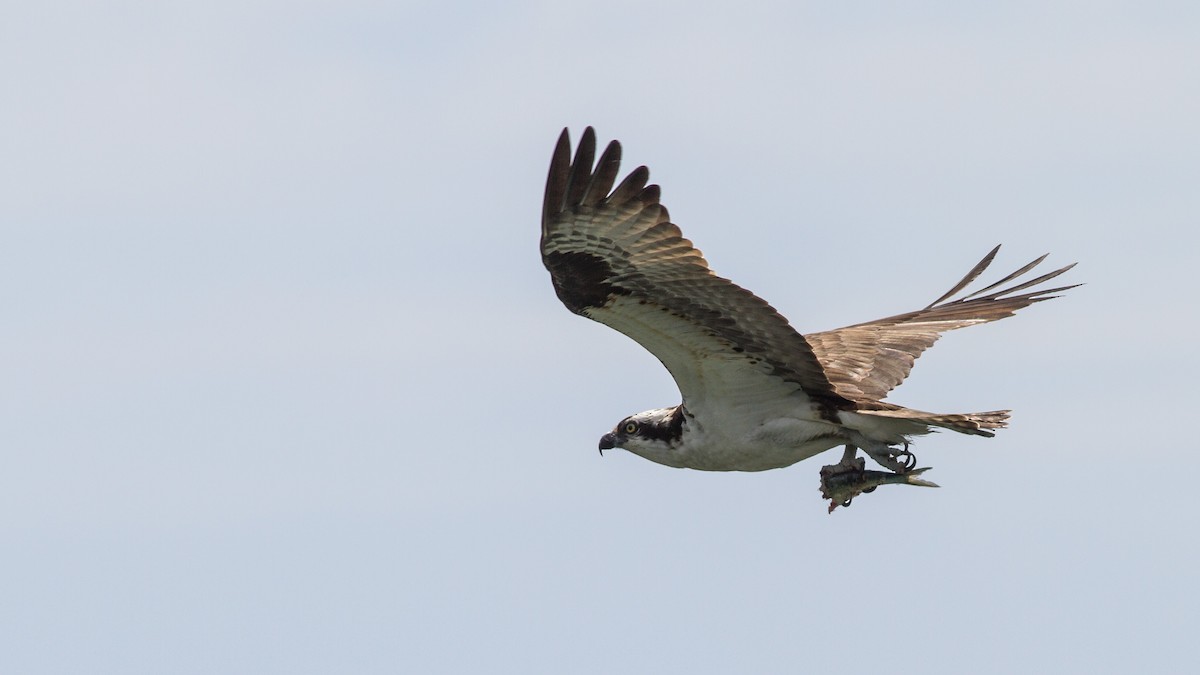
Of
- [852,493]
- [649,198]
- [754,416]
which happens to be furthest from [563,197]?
[852,493]

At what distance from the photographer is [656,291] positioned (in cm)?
1304

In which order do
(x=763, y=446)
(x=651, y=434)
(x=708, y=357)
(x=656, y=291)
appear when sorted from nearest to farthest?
(x=656, y=291)
(x=708, y=357)
(x=763, y=446)
(x=651, y=434)

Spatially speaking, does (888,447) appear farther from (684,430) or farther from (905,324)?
(905,324)

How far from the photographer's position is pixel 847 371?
15.7 metres

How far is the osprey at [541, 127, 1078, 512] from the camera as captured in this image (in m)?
12.6

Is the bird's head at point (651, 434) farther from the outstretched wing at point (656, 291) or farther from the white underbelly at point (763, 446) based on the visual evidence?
the outstretched wing at point (656, 291)

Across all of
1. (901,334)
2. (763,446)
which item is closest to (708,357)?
(763,446)

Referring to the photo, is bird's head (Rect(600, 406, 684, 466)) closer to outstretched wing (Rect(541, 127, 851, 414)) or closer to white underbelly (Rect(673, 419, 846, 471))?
white underbelly (Rect(673, 419, 846, 471))

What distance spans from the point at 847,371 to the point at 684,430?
176 cm

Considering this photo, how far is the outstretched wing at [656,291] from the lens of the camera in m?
12.5

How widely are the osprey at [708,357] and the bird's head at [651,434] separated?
1 cm

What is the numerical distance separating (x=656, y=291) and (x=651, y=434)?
2.18m

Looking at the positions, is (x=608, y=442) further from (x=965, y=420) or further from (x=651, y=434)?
(x=965, y=420)

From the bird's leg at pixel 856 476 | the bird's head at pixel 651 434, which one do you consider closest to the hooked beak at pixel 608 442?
the bird's head at pixel 651 434
